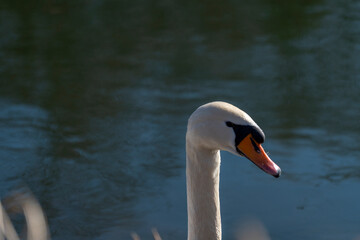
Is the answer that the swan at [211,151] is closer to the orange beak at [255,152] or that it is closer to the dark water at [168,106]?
the orange beak at [255,152]

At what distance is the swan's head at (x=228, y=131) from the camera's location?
8.68 ft

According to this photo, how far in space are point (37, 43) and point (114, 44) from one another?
94 cm

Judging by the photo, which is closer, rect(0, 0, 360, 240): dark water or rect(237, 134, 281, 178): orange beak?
rect(237, 134, 281, 178): orange beak

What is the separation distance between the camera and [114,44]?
7695 mm

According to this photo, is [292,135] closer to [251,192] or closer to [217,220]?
[251,192]

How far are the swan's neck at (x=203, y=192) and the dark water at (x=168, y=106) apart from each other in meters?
1.40

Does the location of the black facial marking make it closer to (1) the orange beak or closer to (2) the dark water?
(1) the orange beak

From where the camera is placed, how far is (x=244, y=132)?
265 centimetres

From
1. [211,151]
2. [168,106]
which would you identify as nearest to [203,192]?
[211,151]

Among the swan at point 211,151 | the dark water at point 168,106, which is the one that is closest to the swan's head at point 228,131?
the swan at point 211,151

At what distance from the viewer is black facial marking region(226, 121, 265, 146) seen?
2635 mm

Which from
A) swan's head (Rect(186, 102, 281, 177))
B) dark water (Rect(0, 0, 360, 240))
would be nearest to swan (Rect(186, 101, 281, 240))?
swan's head (Rect(186, 102, 281, 177))

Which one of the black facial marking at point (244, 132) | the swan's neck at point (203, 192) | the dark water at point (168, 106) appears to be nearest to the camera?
the black facial marking at point (244, 132)

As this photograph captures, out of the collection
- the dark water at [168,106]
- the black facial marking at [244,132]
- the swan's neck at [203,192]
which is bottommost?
the dark water at [168,106]
